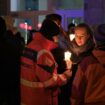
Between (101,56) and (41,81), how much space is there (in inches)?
49.2

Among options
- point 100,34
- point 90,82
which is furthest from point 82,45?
point 90,82

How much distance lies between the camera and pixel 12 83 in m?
5.96

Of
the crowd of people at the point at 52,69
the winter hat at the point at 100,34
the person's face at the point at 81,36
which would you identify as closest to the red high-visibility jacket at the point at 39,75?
the crowd of people at the point at 52,69

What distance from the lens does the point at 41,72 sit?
17.3 feet

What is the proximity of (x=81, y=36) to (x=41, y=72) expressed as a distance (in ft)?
3.92

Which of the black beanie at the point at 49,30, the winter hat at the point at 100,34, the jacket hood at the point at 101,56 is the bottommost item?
the jacket hood at the point at 101,56

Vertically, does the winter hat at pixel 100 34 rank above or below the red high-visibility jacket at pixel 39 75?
above

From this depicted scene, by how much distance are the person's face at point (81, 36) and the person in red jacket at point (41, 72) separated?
0.79 m

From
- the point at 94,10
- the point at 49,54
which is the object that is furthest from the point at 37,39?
the point at 94,10

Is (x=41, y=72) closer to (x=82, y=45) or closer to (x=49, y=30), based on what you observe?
(x=49, y=30)

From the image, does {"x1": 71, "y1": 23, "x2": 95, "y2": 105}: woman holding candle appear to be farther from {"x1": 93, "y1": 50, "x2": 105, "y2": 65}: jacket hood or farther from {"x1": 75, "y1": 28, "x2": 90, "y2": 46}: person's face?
{"x1": 93, "y1": 50, "x2": 105, "y2": 65}: jacket hood

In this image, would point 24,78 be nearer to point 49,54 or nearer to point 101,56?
point 49,54

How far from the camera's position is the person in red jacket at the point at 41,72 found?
5293 mm

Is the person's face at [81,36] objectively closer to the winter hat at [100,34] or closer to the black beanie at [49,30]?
the black beanie at [49,30]
